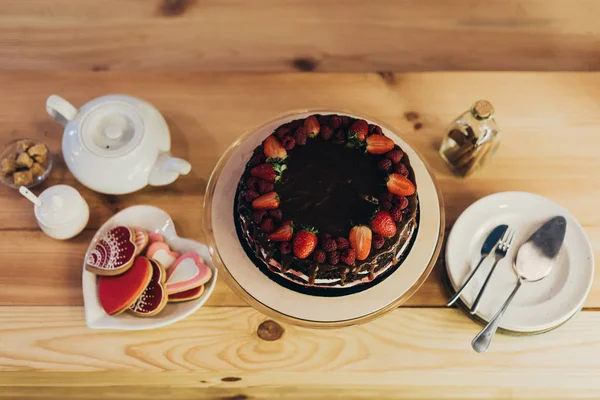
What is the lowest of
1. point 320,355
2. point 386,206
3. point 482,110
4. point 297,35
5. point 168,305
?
point 320,355

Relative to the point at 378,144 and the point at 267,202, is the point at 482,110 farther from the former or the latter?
the point at 267,202

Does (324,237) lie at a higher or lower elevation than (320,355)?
higher

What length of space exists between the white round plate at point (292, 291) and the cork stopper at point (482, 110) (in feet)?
0.57

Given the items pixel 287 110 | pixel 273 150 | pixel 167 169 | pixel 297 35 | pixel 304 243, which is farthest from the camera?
pixel 297 35

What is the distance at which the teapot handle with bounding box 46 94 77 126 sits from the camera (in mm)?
1248

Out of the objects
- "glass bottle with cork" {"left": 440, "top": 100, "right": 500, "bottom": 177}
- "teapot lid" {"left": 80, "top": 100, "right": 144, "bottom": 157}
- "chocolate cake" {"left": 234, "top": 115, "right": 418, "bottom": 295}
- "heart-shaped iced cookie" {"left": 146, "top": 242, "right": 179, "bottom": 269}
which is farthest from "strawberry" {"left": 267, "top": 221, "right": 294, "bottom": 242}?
"glass bottle with cork" {"left": 440, "top": 100, "right": 500, "bottom": 177}

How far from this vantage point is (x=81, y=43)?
5.33ft

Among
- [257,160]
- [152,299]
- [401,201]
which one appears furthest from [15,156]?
[401,201]

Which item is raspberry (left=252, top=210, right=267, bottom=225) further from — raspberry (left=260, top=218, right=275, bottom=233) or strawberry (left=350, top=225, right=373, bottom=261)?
strawberry (left=350, top=225, right=373, bottom=261)

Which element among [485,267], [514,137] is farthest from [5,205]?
[514,137]

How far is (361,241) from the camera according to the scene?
1.08m

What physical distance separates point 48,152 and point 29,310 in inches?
16.0

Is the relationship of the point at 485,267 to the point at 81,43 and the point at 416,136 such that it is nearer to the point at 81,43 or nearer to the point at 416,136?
the point at 416,136

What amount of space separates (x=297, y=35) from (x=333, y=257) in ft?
2.80
